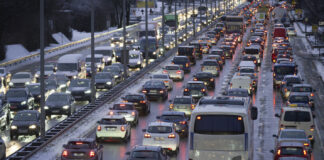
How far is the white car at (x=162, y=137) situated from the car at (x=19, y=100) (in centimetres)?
1393

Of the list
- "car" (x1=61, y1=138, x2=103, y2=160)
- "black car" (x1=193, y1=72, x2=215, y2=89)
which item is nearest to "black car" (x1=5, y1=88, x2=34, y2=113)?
"black car" (x1=193, y1=72, x2=215, y2=89)

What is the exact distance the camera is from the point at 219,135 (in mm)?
22984

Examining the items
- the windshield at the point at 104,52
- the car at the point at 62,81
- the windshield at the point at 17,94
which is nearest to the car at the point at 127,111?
the windshield at the point at 17,94

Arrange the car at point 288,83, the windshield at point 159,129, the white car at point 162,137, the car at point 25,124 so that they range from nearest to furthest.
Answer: the white car at point 162,137 < the windshield at point 159,129 < the car at point 25,124 < the car at point 288,83

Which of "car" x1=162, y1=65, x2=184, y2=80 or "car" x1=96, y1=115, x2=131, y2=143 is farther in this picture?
"car" x1=162, y1=65, x2=184, y2=80

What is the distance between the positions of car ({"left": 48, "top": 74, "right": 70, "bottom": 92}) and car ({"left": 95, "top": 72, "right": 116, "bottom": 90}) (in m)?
2.20

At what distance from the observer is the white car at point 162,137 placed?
100ft

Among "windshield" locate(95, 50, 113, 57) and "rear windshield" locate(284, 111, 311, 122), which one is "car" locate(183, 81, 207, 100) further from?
"windshield" locate(95, 50, 113, 57)

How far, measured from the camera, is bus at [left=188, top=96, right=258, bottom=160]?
23000 mm

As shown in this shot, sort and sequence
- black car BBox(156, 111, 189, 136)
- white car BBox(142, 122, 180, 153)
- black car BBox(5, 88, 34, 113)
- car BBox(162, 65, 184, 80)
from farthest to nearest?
1. car BBox(162, 65, 184, 80)
2. black car BBox(5, 88, 34, 113)
3. black car BBox(156, 111, 189, 136)
4. white car BBox(142, 122, 180, 153)

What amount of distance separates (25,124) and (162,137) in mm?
8333

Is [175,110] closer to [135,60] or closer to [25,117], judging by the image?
[25,117]

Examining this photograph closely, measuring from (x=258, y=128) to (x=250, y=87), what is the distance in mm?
11705

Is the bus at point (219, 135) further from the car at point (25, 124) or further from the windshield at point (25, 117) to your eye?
the windshield at point (25, 117)
